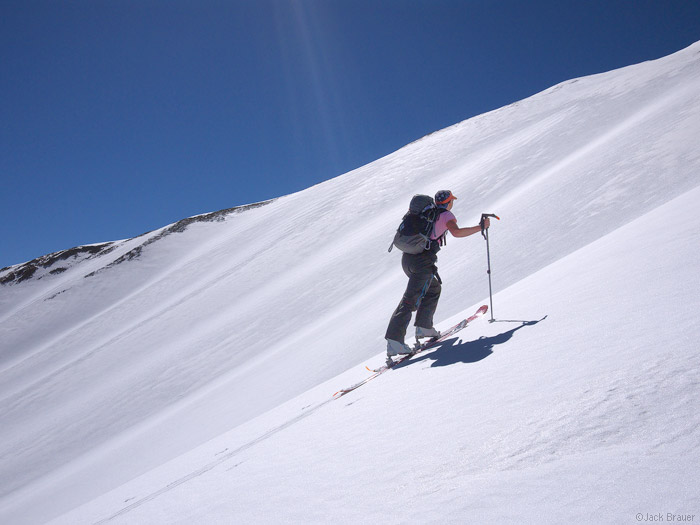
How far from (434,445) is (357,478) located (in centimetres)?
39

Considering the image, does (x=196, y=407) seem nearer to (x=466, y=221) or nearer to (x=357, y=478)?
(x=357, y=478)

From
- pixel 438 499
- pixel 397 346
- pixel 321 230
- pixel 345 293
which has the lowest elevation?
pixel 438 499

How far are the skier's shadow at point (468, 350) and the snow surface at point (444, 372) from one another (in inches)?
1.5

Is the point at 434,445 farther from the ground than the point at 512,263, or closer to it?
closer to it

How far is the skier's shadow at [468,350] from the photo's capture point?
3.19 meters

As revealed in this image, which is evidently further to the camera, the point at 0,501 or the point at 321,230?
the point at 321,230

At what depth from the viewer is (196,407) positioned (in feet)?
28.4

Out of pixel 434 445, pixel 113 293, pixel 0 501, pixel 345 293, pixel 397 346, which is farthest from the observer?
pixel 113 293

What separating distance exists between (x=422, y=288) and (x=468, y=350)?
127cm

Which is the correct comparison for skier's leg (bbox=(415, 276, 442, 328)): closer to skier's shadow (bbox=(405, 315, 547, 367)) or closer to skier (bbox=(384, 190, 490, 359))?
skier (bbox=(384, 190, 490, 359))

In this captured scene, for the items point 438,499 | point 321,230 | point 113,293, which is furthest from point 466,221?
point 113,293

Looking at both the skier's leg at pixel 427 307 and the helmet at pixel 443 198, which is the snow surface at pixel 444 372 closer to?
the skier's leg at pixel 427 307

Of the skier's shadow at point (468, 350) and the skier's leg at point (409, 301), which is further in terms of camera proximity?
the skier's leg at point (409, 301)

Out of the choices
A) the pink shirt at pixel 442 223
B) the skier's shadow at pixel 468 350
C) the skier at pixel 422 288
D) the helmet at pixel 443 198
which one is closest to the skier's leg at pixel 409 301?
the skier at pixel 422 288
